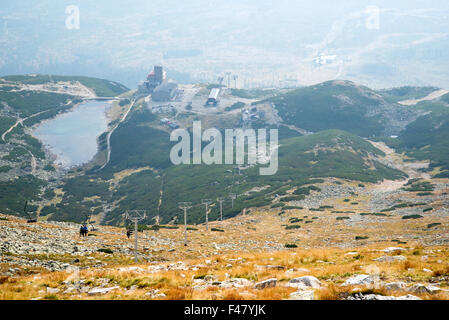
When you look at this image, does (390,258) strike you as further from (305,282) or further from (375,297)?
(375,297)

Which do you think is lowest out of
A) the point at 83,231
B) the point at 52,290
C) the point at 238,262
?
the point at 83,231

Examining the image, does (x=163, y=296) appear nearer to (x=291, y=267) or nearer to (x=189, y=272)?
(x=189, y=272)

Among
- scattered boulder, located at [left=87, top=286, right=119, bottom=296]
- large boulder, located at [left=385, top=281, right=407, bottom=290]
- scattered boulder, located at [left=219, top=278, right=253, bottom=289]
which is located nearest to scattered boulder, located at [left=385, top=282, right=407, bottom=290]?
large boulder, located at [left=385, top=281, right=407, bottom=290]

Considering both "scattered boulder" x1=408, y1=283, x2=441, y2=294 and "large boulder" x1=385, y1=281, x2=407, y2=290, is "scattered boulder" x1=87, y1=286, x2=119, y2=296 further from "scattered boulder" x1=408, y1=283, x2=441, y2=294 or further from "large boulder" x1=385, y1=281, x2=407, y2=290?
"scattered boulder" x1=408, y1=283, x2=441, y2=294

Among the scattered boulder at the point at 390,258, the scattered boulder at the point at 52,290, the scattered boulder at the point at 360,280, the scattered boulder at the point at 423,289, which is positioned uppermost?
the scattered boulder at the point at 423,289

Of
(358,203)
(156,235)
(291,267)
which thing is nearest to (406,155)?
(358,203)

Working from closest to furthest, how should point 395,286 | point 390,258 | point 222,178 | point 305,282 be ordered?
point 395,286, point 305,282, point 390,258, point 222,178

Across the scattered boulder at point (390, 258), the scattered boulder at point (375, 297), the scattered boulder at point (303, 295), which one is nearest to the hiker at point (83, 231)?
the scattered boulder at point (390, 258)

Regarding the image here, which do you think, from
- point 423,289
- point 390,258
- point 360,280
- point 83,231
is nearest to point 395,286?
point 423,289

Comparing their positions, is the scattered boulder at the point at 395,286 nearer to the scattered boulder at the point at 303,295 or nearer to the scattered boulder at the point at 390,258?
the scattered boulder at the point at 303,295

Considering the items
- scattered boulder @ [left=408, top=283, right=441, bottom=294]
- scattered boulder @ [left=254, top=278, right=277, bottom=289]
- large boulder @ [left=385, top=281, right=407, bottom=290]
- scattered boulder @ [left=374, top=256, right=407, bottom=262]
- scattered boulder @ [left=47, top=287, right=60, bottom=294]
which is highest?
scattered boulder @ [left=408, top=283, right=441, bottom=294]

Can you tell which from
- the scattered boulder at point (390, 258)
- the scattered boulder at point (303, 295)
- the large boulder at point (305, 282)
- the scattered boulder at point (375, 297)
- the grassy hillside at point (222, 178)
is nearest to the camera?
the scattered boulder at point (375, 297)
